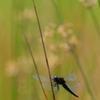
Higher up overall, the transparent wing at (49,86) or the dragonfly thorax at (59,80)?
the dragonfly thorax at (59,80)

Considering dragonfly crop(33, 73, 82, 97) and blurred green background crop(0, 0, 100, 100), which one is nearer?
dragonfly crop(33, 73, 82, 97)

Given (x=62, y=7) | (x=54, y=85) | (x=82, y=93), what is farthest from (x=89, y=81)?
(x=62, y=7)

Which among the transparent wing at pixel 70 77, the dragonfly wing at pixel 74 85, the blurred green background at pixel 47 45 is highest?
the blurred green background at pixel 47 45

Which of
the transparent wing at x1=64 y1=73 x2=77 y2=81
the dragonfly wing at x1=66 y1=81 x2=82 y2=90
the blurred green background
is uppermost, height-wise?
the blurred green background

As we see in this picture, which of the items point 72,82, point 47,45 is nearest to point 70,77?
point 72,82

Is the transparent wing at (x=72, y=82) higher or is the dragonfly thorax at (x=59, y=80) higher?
the dragonfly thorax at (x=59, y=80)

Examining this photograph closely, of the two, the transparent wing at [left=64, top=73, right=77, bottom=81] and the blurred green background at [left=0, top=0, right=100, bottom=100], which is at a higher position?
the blurred green background at [left=0, top=0, right=100, bottom=100]

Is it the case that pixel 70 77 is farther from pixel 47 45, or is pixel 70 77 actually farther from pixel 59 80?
pixel 47 45

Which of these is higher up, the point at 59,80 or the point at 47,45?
the point at 47,45

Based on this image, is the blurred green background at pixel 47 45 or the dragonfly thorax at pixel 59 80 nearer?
the dragonfly thorax at pixel 59 80
